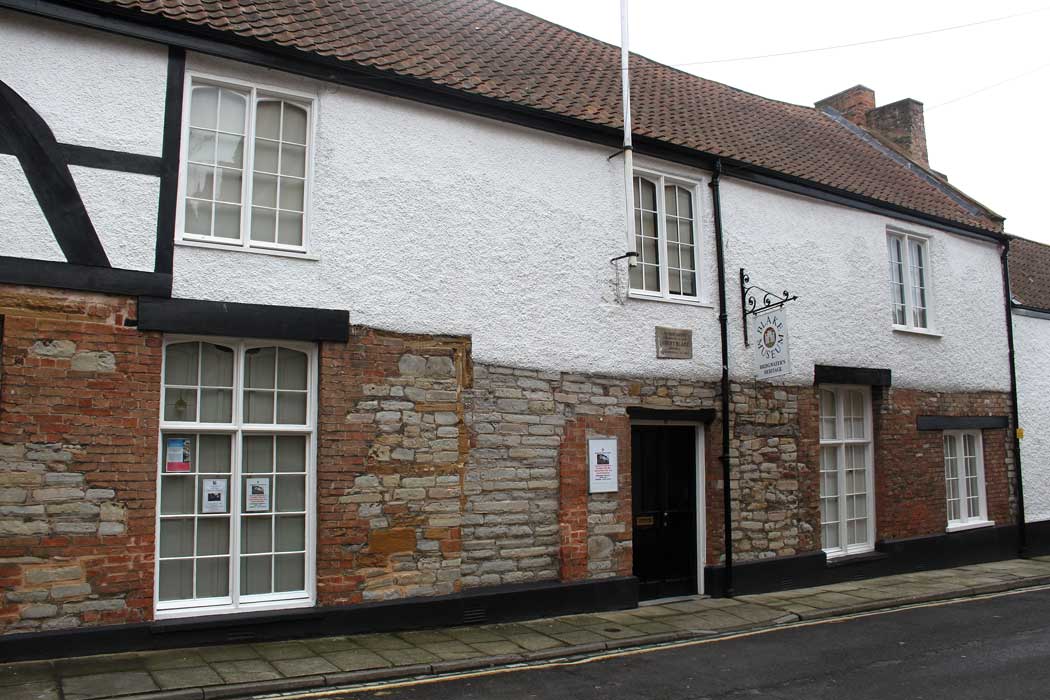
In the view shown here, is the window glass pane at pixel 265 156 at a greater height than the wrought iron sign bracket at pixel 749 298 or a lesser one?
greater

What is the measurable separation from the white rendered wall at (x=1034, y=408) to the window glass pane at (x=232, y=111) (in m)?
14.7

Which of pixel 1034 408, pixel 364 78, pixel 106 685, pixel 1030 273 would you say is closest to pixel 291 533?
pixel 106 685

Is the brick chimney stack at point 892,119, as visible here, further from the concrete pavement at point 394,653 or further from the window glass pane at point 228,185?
the window glass pane at point 228,185

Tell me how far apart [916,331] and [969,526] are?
3664 millimetres

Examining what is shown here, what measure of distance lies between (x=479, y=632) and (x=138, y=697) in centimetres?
361

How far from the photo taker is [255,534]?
27.8ft

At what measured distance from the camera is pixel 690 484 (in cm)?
1186

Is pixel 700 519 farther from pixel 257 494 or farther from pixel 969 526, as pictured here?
pixel 969 526

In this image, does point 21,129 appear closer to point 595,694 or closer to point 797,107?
point 595,694

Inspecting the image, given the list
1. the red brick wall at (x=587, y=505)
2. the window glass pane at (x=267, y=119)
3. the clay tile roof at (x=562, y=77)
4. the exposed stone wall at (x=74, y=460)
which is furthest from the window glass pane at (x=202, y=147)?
the red brick wall at (x=587, y=505)

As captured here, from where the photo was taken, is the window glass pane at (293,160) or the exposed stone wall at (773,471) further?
the exposed stone wall at (773,471)

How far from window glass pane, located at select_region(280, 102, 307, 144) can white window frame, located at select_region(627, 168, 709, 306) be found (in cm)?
425

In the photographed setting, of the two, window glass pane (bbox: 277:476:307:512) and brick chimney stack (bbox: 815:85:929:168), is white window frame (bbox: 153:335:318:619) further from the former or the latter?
brick chimney stack (bbox: 815:85:929:168)

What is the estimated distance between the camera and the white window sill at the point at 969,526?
14.9 m
